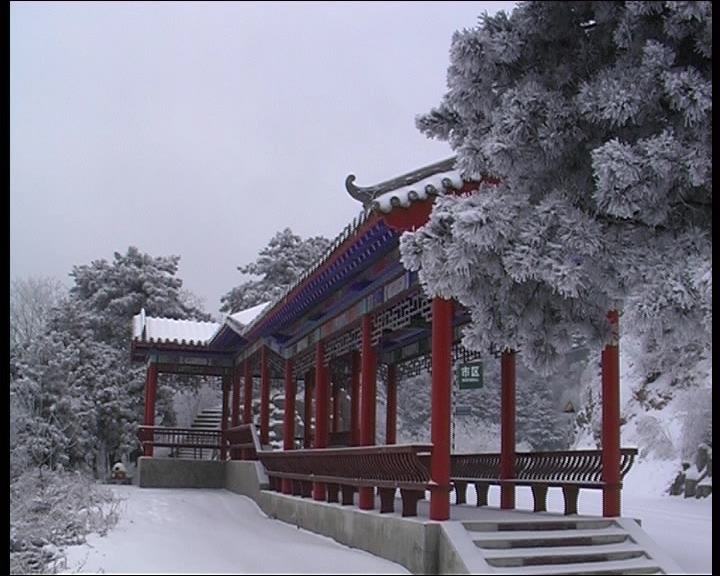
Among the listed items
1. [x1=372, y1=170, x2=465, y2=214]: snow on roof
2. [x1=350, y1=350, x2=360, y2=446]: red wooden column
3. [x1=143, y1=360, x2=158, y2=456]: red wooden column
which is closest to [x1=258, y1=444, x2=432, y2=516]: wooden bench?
[x1=372, y1=170, x2=465, y2=214]: snow on roof

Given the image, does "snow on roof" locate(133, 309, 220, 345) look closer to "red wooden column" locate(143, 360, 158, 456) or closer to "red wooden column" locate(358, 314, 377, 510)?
"red wooden column" locate(143, 360, 158, 456)

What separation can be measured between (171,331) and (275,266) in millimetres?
12958

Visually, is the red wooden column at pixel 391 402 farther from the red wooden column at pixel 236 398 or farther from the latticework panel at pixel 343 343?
the red wooden column at pixel 236 398

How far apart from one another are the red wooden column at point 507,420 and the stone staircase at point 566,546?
2551 millimetres

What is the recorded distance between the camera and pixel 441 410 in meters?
7.72

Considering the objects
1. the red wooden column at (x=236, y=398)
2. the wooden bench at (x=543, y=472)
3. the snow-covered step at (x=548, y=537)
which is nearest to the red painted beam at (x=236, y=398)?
the red wooden column at (x=236, y=398)

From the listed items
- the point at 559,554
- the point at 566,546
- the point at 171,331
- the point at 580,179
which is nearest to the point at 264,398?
the point at 171,331

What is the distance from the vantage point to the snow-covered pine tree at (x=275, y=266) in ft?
104

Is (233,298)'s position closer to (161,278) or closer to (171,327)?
(161,278)

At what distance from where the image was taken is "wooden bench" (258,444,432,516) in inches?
311

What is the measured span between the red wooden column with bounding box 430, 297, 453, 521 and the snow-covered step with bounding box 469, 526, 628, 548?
0.38 m

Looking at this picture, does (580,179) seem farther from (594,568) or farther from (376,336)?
(376,336)
